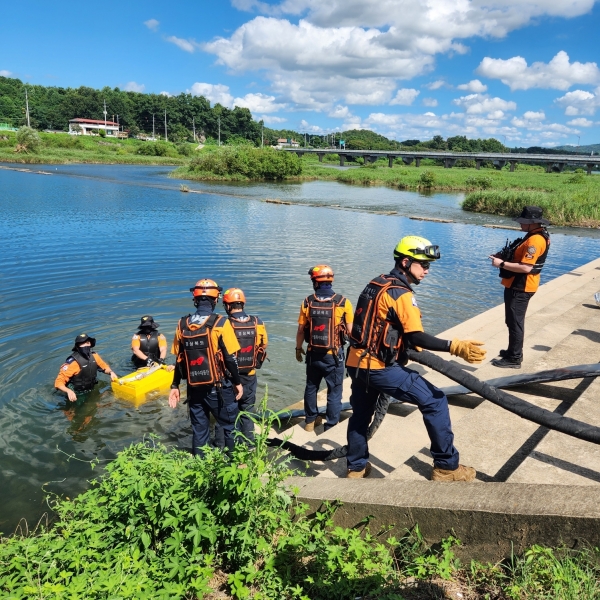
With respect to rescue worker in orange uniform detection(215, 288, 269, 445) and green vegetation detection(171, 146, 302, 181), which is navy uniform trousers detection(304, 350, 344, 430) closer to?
rescue worker in orange uniform detection(215, 288, 269, 445)

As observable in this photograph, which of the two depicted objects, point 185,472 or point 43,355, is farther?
point 43,355

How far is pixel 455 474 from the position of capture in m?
4.00

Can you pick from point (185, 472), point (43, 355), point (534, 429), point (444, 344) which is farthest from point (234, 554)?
point (43, 355)

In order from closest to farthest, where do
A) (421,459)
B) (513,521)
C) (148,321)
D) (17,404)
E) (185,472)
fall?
1. (513,521)
2. (185,472)
3. (421,459)
4. (17,404)
5. (148,321)

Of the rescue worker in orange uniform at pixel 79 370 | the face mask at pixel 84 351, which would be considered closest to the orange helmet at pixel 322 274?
the rescue worker in orange uniform at pixel 79 370

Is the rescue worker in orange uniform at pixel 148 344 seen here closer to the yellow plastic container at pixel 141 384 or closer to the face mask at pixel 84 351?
the yellow plastic container at pixel 141 384

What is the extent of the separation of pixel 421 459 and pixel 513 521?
4.84 feet

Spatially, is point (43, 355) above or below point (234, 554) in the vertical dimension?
below

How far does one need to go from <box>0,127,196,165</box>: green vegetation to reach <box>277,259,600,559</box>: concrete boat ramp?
8025 centimetres

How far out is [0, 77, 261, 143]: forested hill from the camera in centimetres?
13688

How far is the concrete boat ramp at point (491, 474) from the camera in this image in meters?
3.02

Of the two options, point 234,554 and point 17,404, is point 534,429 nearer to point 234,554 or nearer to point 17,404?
point 234,554

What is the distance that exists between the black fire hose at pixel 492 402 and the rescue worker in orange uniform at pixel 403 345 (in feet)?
0.48

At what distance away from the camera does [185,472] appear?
3.79 meters
